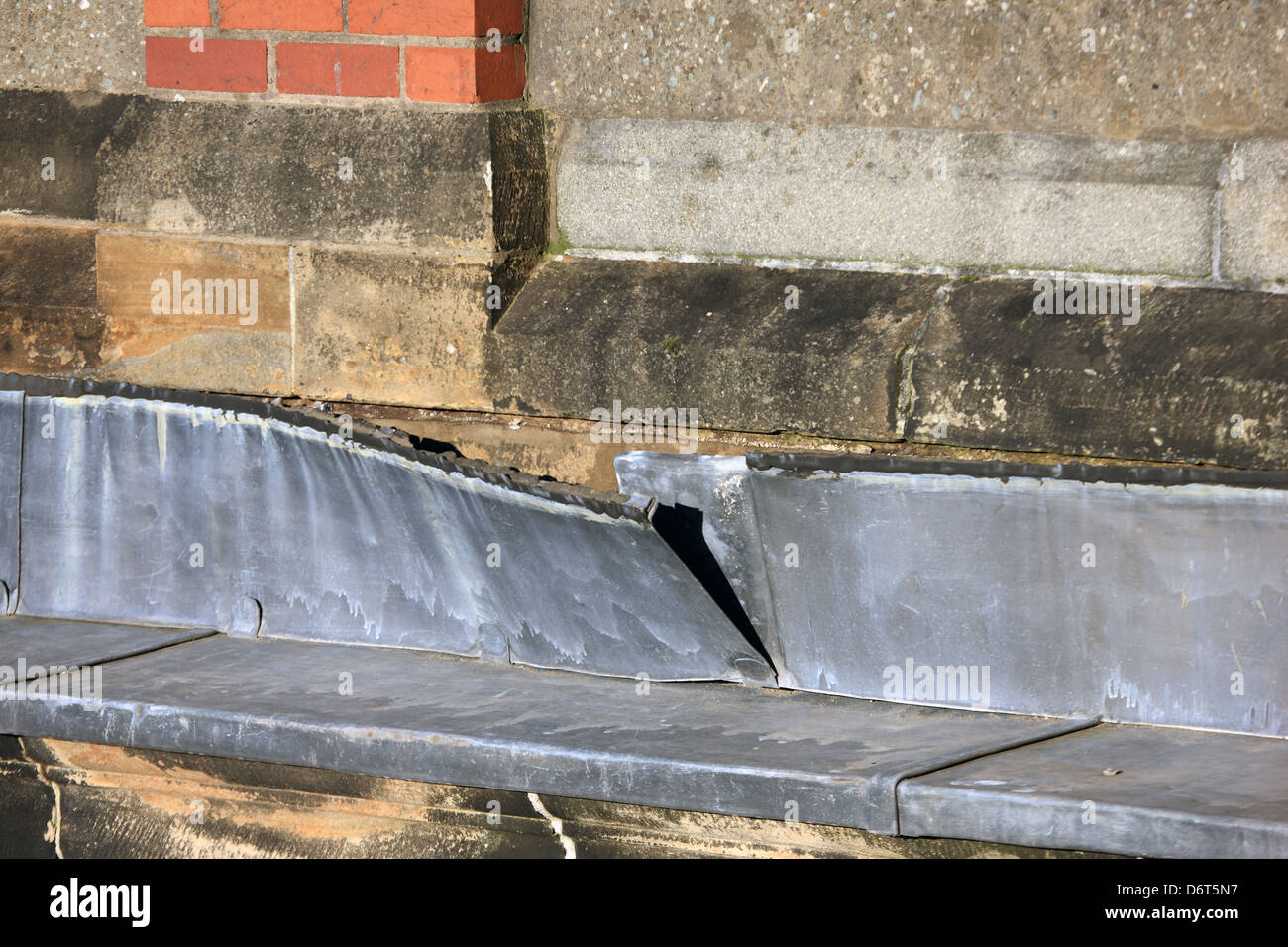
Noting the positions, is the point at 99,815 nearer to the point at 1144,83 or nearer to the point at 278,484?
the point at 278,484

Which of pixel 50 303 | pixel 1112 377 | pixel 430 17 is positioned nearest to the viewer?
pixel 1112 377

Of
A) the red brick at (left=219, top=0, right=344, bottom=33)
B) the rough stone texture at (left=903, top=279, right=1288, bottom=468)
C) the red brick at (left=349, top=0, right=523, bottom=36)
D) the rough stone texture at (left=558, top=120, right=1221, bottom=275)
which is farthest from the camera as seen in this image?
the red brick at (left=219, top=0, right=344, bottom=33)

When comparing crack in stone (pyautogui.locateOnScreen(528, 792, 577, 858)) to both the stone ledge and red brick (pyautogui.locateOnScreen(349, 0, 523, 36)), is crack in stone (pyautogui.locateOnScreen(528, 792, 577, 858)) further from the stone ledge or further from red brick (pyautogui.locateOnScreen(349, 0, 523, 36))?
red brick (pyautogui.locateOnScreen(349, 0, 523, 36))

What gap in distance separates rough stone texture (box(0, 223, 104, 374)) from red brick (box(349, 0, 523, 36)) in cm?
86

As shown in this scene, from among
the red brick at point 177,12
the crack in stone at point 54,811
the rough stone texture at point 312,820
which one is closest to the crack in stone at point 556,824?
the rough stone texture at point 312,820

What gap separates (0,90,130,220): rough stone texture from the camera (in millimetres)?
3514

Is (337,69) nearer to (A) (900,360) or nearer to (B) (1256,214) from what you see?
(A) (900,360)

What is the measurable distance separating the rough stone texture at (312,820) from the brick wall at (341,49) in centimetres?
148

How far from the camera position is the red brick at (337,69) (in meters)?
3.26

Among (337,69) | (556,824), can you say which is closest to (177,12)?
(337,69)

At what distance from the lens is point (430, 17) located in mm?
3174

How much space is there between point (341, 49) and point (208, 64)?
0.35 meters

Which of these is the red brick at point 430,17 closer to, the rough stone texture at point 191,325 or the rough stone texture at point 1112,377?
the rough stone texture at point 191,325

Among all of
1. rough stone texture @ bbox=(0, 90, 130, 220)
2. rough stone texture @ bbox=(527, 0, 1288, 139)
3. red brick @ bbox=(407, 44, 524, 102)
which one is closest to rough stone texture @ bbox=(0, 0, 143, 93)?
rough stone texture @ bbox=(0, 90, 130, 220)
